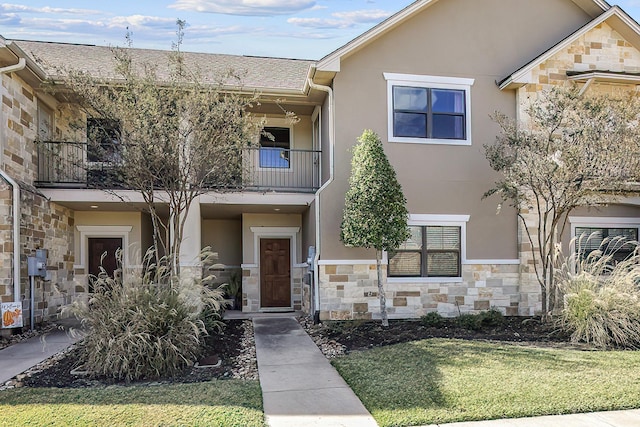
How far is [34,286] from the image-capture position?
1047 centimetres

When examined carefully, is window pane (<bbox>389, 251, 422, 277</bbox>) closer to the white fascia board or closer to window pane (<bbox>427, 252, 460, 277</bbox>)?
window pane (<bbox>427, 252, 460, 277</bbox>)

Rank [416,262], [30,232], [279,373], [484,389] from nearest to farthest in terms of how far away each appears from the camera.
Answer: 1. [484,389]
2. [279,373]
3. [30,232]
4. [416,262]

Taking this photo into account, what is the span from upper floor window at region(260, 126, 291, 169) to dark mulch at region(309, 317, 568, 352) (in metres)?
5.12

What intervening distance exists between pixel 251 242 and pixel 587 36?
10.4 metres

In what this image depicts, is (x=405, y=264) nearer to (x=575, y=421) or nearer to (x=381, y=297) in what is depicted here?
(x=381, y=297)

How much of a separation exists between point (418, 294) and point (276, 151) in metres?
5.67

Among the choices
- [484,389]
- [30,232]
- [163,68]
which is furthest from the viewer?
[163,68]

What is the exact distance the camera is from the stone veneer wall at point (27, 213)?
9.54 m

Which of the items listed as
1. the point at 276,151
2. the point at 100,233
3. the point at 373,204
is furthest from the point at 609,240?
the point at 100,233

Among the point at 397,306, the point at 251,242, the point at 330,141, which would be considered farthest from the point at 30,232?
the point at 397,306

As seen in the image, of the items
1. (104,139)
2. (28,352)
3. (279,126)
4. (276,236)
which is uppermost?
(279,126)

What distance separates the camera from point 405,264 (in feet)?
36.6

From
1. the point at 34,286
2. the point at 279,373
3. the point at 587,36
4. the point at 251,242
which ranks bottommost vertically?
the point at 279,373

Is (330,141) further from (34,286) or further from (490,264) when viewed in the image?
(34,286)
